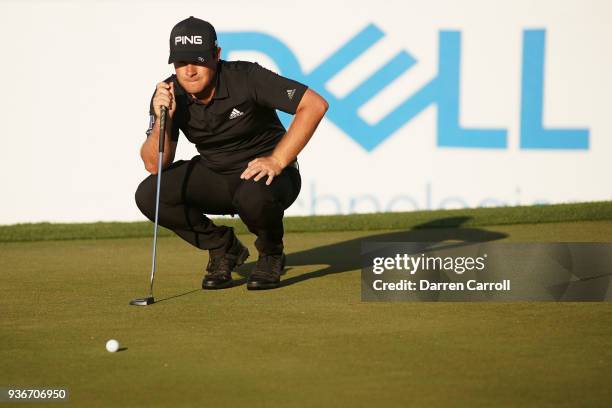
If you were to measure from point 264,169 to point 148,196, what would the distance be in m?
0.65

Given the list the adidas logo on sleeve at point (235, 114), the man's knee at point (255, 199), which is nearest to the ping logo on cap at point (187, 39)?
the adidas logo on sleeve at point (235, 114)

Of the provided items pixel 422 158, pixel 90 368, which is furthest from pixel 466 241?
pixel 90 368

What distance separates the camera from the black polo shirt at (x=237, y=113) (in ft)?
15.9

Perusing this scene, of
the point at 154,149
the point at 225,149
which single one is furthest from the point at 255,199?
the point at 154,149

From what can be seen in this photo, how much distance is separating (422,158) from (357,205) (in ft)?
2.03

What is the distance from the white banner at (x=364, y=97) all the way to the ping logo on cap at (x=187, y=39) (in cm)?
336

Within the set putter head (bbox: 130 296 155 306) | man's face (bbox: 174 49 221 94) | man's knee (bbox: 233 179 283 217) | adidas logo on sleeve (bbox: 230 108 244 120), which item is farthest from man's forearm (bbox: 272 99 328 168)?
putter head (bbox: 130 296 155 306)

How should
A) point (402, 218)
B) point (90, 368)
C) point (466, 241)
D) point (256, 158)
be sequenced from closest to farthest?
point (90, 368)
point (256, 158)
point (466, 241)
point (402, 218)

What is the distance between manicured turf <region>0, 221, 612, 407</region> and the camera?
2.96 metres

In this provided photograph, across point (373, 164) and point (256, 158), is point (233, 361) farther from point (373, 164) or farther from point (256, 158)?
point (373, 164)

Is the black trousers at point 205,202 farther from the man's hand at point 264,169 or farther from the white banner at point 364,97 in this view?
the white banner at point 364,97

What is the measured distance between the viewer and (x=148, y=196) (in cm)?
504

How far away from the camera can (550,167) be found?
810 centimetres

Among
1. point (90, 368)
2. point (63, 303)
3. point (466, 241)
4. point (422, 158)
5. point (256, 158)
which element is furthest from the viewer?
point (422, 158)
